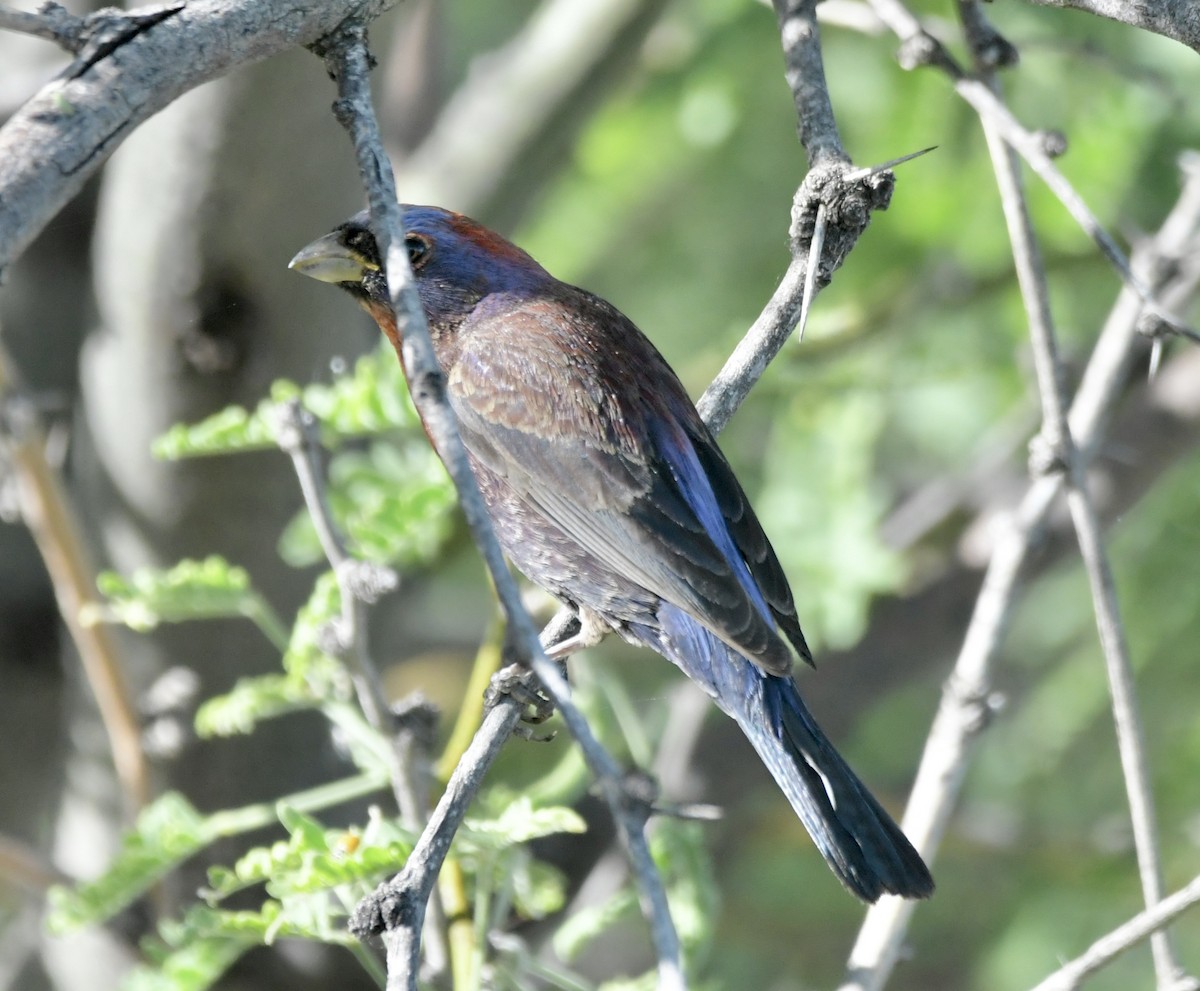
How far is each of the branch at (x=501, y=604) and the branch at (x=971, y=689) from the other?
1027 mm

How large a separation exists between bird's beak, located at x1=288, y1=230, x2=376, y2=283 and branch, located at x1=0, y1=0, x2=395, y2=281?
1.12 m

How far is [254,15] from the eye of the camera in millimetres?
2123

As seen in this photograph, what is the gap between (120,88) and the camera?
1.95m

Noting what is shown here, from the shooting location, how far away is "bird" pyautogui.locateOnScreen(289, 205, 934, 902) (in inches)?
118

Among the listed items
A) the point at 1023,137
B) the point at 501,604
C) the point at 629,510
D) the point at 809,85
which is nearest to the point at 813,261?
the point at 1023,137

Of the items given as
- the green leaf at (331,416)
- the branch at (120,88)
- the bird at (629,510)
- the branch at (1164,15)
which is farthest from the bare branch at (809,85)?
the green leaf at (331,416)

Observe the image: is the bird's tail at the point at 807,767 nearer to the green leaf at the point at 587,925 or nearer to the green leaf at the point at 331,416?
the green leaf at the point at 587,925

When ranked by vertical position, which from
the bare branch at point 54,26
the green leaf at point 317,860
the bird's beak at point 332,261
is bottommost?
the green leaf at point 317,860

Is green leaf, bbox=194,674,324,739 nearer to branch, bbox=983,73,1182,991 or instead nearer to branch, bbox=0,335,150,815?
branch, bbox=0,335,150,815

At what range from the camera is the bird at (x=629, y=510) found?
2.99 meters

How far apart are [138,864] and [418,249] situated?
1488 millimetres

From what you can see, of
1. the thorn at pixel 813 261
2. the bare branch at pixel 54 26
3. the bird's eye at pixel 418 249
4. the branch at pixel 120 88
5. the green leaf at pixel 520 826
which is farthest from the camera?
the bird's eye at pixel 418 249

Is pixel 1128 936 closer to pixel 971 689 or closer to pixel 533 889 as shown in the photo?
pixel 971 689

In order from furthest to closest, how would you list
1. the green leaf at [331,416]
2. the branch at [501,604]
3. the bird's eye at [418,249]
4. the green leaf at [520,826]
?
the bird's eye at [418,249]
the green leaf at [331,416]
the green leaf at [520,826]
the branch at [501,604]
